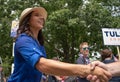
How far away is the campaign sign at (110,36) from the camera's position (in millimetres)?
12180

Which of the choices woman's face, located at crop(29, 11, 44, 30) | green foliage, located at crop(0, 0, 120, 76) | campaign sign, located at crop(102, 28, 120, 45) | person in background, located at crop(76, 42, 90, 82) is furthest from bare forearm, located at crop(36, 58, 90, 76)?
green foliage, located at crop(0, 0, 120, 76)

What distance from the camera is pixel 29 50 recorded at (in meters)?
2.84

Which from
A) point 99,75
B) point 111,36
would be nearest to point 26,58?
point 99,75

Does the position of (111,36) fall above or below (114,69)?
below

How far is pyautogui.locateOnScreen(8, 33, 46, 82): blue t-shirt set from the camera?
9.21 feet

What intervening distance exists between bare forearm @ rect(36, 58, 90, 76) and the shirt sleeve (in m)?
0.05

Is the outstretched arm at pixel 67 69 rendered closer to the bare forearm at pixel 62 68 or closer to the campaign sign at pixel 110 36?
the bare forearm at pixel 62 68

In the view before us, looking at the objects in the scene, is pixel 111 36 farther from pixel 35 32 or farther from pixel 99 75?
pixel 99 75

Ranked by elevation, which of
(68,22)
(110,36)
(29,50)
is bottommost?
(68,22)

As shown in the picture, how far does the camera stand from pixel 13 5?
26.0 metres

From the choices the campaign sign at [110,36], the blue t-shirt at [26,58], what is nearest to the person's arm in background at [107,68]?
the blue t-shirt at [26,58]

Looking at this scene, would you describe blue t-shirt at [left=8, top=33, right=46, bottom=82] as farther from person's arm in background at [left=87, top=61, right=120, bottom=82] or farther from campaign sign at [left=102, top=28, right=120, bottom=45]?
campaign sign at [left=102, top=28, right=120, bottom=45]

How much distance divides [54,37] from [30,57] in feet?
76.7

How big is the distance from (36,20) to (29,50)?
0.45 meters
